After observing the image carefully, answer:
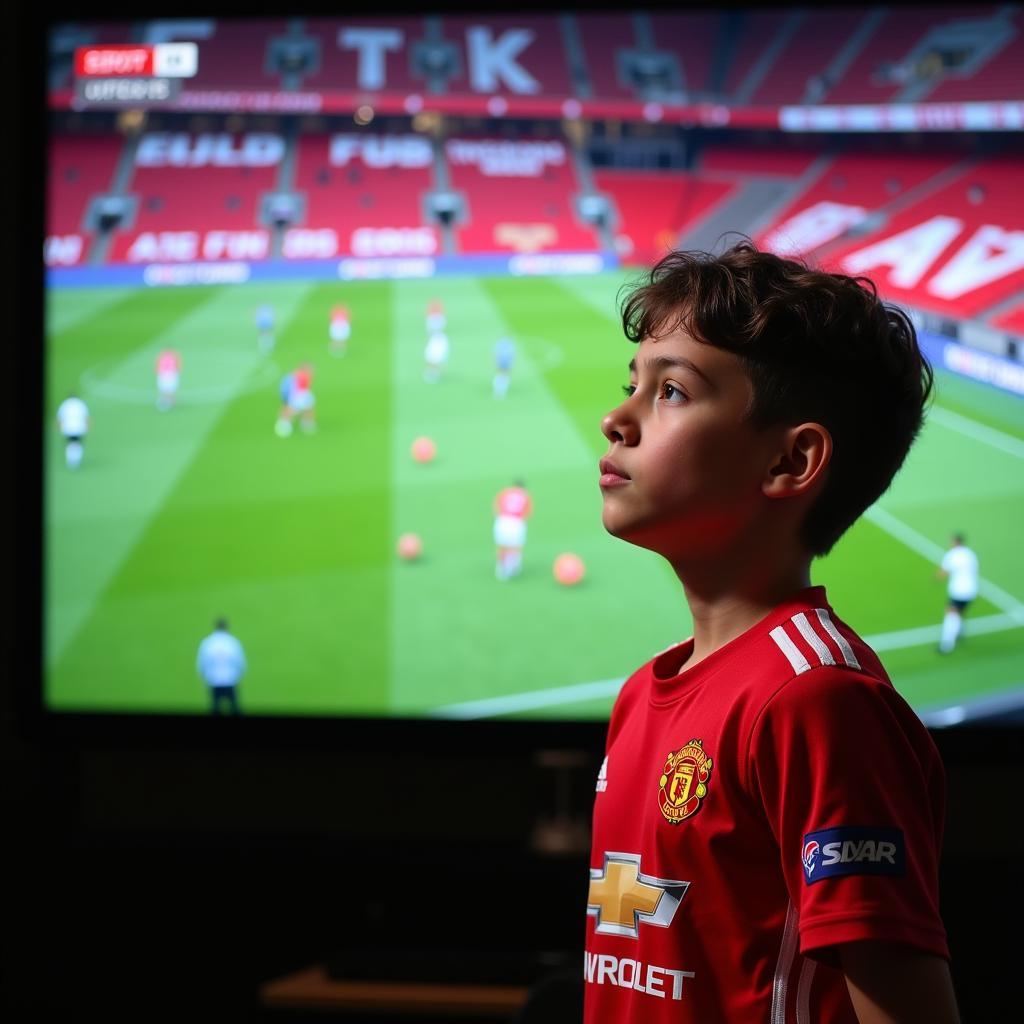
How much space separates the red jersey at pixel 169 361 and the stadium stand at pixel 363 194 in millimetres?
436

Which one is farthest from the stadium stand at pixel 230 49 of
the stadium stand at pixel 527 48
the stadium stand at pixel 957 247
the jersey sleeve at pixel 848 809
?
the jersey sleeve at pixel 848 809

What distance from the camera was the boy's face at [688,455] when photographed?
3.38 feet

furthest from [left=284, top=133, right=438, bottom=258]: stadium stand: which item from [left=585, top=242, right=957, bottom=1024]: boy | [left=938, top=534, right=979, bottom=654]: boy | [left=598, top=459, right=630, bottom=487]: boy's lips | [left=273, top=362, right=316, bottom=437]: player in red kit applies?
[left=598, top=459, right=630, bottom=487]: boy's lips

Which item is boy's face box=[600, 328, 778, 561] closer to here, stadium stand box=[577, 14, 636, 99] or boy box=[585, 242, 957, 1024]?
boy box=[585, 242, 957, 1024]

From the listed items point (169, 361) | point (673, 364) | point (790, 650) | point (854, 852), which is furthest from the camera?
point (169, 361)

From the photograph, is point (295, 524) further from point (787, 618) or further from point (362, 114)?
point (787, 618)

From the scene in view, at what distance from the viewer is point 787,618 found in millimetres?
996

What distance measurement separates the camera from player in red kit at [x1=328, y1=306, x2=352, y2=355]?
3.38m

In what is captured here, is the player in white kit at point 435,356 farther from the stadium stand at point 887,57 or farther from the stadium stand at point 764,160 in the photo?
the stadium stand at point 887,57

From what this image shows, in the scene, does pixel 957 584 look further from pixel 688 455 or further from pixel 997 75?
pixel 688 455

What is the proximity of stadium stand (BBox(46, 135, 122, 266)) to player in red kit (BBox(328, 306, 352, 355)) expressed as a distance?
0.69m

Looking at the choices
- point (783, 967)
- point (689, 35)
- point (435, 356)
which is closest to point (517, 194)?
point (435, 356)

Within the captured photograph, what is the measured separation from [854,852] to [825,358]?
1.37 ft

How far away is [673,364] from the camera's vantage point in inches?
41.3
